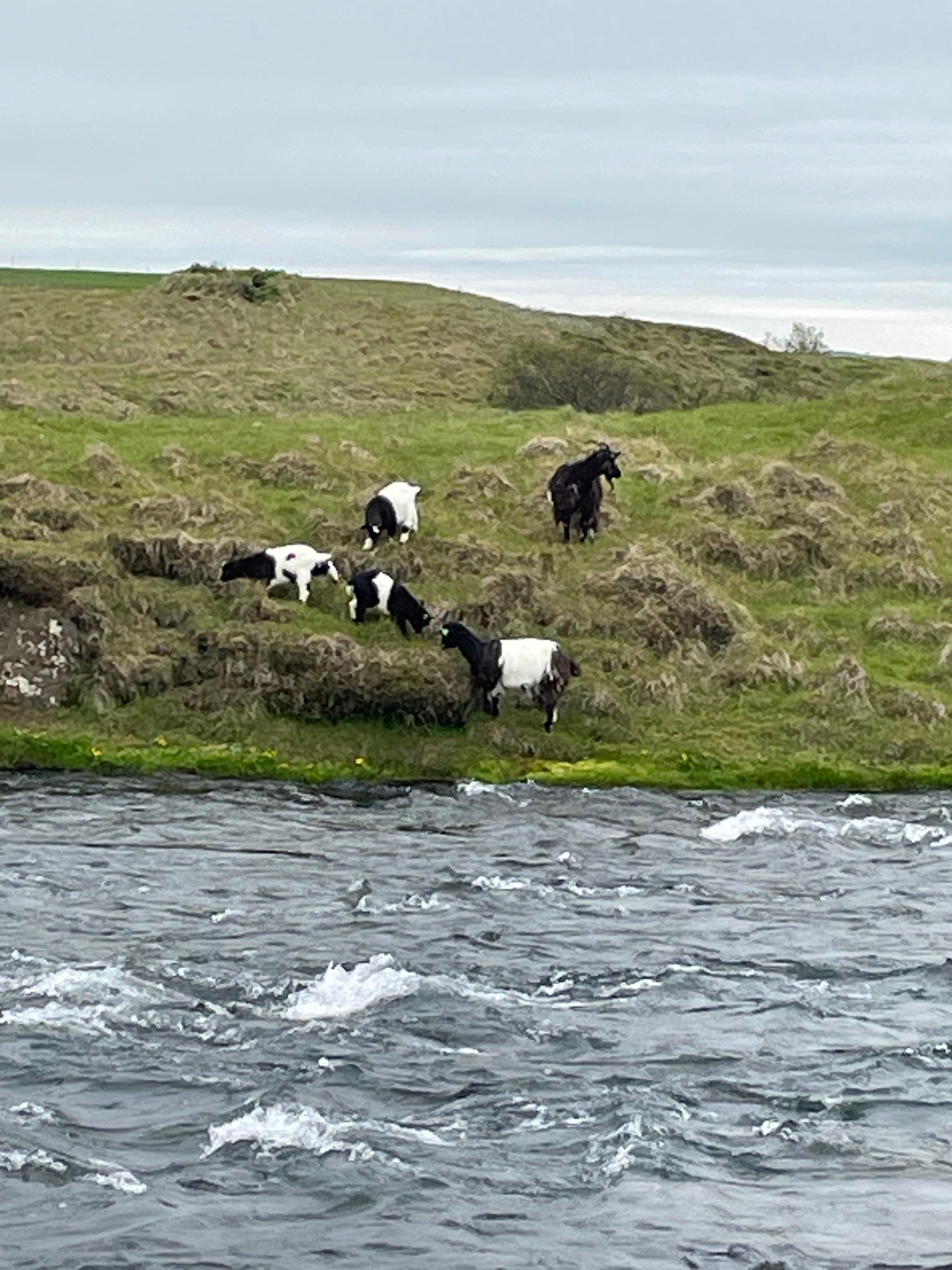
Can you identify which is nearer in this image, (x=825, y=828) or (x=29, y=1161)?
(x=29, y=1161)

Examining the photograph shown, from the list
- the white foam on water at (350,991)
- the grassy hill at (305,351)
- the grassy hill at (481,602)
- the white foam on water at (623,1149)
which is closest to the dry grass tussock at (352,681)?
the grassy hill at (481,602)

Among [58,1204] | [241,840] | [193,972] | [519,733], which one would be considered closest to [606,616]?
[519,733]

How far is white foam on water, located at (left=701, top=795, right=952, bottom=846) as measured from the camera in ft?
90.9

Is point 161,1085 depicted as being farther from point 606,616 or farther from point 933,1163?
point 606,616

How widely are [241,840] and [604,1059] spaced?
398 inches

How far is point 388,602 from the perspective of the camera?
34.3 m

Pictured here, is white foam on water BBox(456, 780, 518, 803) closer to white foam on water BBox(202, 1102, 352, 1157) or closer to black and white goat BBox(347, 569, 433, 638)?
black and white goat BBox(347, 569, 433, 638)

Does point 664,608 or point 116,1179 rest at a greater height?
point 664,608

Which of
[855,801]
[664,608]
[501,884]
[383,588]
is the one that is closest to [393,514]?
[383,588]

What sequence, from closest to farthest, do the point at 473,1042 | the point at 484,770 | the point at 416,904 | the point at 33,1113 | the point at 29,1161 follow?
the point at 29,1161, the point at 33,1113, the point at 473,1042, the point at 416,904, the point at 484,770

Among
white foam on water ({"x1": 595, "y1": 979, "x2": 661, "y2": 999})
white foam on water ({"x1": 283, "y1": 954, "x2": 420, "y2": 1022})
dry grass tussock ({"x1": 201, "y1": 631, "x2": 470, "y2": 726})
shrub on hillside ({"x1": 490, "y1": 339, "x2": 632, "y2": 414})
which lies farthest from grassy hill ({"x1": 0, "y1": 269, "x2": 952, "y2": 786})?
shrub on hillside ({"x1": 490, "y1": 339, "x2": 632, "y2": 414})

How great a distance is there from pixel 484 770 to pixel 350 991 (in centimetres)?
1161

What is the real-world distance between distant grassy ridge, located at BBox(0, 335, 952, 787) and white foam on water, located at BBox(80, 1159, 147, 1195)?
1574 cm

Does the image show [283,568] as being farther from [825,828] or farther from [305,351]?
[305,351]
